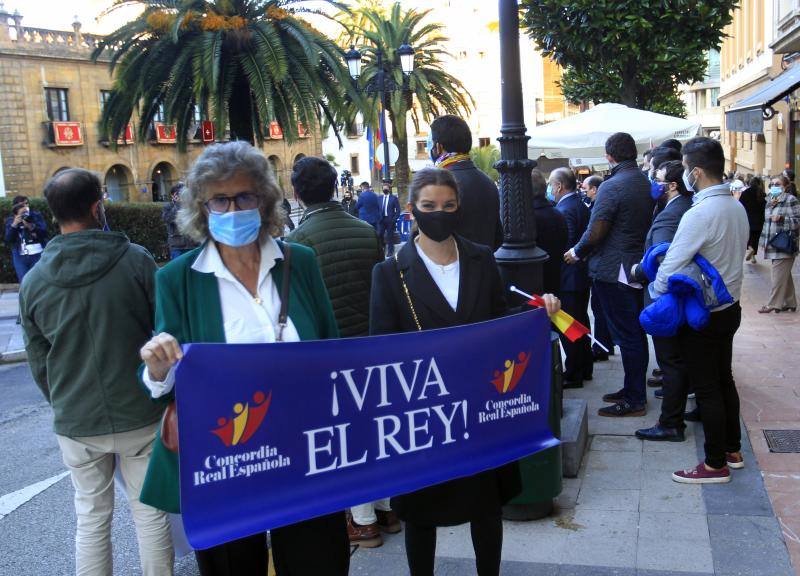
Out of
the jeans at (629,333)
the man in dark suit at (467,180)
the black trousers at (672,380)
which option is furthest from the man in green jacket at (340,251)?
the jeans at (629,333)

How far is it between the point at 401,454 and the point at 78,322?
1392mm

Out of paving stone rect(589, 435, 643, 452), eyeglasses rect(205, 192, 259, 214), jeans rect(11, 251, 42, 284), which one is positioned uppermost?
eyeglasses rect(205, 192, 259, 214)

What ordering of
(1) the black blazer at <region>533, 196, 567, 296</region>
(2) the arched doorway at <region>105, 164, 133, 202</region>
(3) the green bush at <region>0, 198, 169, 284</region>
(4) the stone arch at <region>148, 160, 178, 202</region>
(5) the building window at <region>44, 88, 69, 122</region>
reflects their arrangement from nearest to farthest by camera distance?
(1) the black blazer at <region>533, 196, 567, 296</region> < (3) the green bush at <region>0, 198, 169, 284</region> < (5) the building window at <region>44, 88, 69, 122</region> < (2) the arched doorway at <region>105, 164, 133, 202</region> < (4) the stone arch at <region>148, 160, 178, 202</region>

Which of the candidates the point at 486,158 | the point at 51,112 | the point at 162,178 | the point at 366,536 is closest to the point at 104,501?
the point at 366,536

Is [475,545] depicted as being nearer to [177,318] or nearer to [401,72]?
[177,318]

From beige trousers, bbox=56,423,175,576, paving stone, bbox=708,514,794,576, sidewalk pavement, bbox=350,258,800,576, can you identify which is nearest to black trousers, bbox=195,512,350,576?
beige trousers, bbox=56,423,175,576

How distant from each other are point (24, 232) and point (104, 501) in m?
11.6

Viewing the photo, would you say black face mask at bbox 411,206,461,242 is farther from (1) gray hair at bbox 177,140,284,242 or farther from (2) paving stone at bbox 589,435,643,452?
(2) paving stone at bbox 589,435,643,452

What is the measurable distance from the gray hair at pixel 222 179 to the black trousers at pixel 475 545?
1.30 m

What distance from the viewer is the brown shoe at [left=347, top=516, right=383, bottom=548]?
4184mm

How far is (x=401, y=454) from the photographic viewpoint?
9.72 feet

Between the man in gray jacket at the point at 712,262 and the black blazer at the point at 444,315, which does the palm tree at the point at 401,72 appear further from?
the black blazer at the point at 444,315

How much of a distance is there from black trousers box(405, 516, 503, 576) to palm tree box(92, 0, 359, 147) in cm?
1041

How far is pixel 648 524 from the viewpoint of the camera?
4.23 meters
